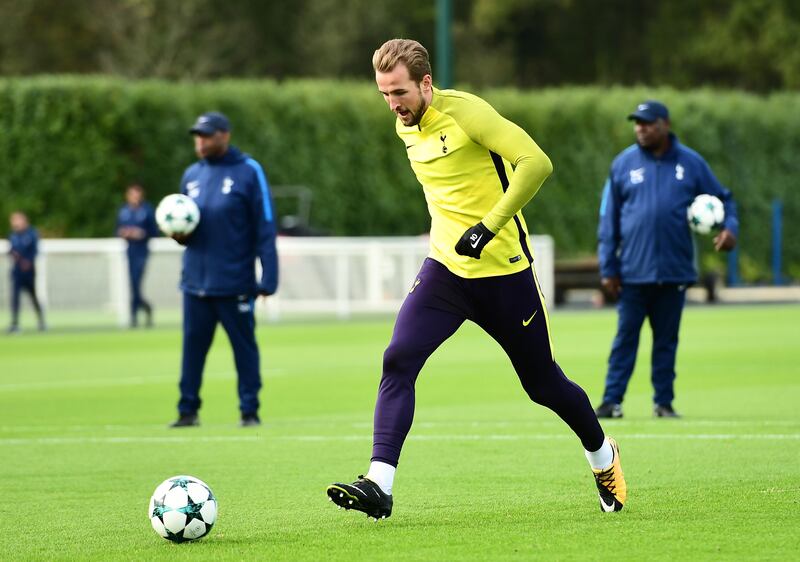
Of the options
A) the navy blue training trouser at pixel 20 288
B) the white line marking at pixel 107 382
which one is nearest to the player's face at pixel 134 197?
the navy blue training trouser at pixel 20 288

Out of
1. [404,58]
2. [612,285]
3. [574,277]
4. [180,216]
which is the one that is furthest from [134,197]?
[404,58]

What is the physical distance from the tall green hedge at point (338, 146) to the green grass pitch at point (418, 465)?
43.6 ft

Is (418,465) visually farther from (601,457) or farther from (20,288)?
(20,288)

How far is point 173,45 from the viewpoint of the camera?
154ft

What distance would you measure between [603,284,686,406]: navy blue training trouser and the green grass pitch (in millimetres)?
355

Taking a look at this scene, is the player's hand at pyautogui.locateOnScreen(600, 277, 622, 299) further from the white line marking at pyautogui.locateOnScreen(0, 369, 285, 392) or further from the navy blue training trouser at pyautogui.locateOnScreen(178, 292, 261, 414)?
the white line marking at pyautogui.locateOnScreen(0, 369, 285, 392)

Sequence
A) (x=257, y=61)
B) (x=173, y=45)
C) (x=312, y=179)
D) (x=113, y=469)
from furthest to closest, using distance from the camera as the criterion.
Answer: (x=257, y=61)
(x=173, y=45)
(x=312, y=179)
(x=113, y=469)

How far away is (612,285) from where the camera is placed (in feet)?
38.4

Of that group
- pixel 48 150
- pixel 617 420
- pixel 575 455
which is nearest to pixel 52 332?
pixel 48 150

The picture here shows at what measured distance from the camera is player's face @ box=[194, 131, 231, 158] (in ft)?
37.8

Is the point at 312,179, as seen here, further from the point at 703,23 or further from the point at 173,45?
the point at 703,23

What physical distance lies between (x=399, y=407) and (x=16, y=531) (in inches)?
74.4

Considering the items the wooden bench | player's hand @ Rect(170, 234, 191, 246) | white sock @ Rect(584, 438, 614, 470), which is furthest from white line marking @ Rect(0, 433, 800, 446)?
the wooden bench

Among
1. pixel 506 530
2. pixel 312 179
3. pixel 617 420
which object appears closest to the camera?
pixel 506 530
